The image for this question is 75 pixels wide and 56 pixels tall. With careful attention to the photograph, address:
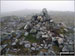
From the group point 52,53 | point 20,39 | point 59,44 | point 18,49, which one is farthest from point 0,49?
point 59,44

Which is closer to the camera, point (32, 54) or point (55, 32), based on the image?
point (32, 54)

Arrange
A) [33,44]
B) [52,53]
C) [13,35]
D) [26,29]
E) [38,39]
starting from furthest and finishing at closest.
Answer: [26,29] < [13,35] < [38,39] < [33,44] < [52,53]

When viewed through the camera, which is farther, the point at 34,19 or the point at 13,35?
the point at 34,19

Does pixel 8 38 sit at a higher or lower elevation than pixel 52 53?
higher

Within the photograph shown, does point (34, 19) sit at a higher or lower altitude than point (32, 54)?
higher

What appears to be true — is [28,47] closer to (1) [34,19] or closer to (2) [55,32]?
(2) [55,32]

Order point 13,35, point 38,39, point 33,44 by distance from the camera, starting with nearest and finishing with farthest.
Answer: point 33,44
point 38,39
point 13,35

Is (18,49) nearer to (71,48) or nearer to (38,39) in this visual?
(38,39)

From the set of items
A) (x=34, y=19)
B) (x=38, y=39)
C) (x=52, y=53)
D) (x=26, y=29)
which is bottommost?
(x=52, y=53)

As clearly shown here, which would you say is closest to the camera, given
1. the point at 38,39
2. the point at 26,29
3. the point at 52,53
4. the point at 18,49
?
the point at 52,53

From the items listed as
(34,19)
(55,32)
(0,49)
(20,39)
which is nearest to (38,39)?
(20,39)
